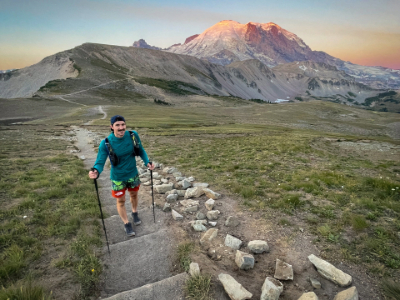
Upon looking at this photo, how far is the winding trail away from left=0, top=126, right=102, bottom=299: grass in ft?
1.45

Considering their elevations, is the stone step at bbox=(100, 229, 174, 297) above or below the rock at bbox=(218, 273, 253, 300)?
below

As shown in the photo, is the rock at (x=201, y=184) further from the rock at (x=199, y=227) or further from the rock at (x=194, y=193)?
the rock at (x=199, y=227)

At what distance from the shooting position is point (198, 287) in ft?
15.7

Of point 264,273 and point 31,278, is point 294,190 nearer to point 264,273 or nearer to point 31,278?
point 264,273

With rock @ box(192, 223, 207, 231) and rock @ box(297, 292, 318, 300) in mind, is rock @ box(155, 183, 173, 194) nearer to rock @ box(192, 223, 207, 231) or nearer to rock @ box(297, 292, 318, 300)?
rock @ box(192, 223, 207, 231)

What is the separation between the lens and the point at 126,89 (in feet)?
520

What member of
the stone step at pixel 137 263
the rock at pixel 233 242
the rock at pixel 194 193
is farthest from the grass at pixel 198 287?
the rock at pixel 194 193

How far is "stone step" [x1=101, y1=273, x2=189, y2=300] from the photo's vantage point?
14.8ft

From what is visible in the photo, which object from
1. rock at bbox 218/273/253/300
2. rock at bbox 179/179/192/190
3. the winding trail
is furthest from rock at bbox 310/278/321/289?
rock at bbox 179/179/192/190

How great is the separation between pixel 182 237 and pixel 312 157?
52.4 ft

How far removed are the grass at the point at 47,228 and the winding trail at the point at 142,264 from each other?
0.44m

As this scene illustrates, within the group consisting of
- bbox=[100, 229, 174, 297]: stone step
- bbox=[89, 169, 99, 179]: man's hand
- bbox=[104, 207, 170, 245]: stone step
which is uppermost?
bbox=[89, 169, 99, 179]: man's hand

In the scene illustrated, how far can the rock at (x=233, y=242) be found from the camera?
21.8ft

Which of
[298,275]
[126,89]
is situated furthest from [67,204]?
[126,89]
